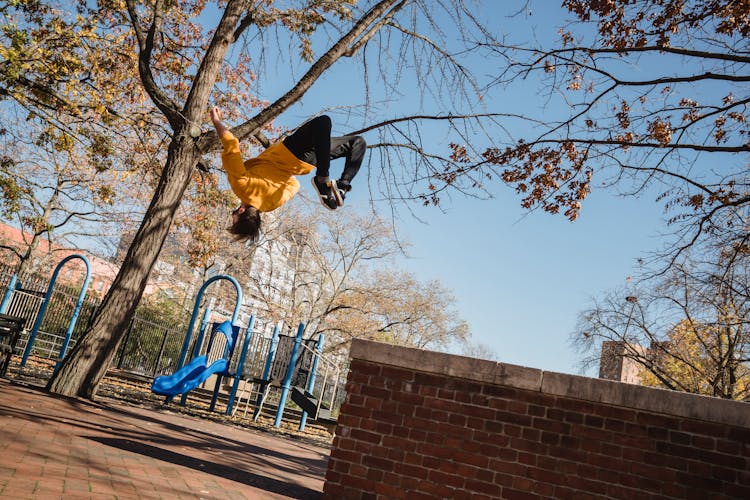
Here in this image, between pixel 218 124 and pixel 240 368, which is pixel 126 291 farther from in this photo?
pixel 240 368

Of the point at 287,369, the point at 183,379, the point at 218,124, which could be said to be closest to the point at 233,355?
the point at 287,369

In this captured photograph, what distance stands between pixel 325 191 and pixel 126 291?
4.98 m

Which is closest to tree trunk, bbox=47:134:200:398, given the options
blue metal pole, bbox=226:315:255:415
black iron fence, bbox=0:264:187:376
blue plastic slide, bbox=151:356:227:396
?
blue plastic slide, bbox=151:356:227:396

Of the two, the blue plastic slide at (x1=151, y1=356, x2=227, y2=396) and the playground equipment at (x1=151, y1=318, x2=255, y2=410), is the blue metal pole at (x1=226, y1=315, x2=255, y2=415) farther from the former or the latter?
the blue plastic slide at (x1=151, y1=356, x2=227, y2=396)

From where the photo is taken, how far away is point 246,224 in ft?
→ 16.5

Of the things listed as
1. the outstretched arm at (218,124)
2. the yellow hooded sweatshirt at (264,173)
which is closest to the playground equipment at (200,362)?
the yellow hooded sweatshirt at (264,173)

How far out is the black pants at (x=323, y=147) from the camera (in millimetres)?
4766

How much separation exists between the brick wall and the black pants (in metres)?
1.71

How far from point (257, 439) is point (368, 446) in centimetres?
567

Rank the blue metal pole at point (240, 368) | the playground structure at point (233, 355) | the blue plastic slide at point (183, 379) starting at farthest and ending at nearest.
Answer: the blue metal pole at point (240, 368) → the playground structure at point (233, 355) → the blue plastic slide at point (183, 379)

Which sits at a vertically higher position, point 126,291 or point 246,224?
point 246,224

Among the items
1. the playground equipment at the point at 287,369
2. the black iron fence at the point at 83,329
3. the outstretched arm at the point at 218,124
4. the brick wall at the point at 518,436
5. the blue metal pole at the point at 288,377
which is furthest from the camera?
the black iron fence at the point at 83,329

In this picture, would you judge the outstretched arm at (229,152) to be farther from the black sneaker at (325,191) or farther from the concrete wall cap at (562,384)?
the concrete wall cap at (562,384)

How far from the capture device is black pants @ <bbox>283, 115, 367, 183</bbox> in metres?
4.77
